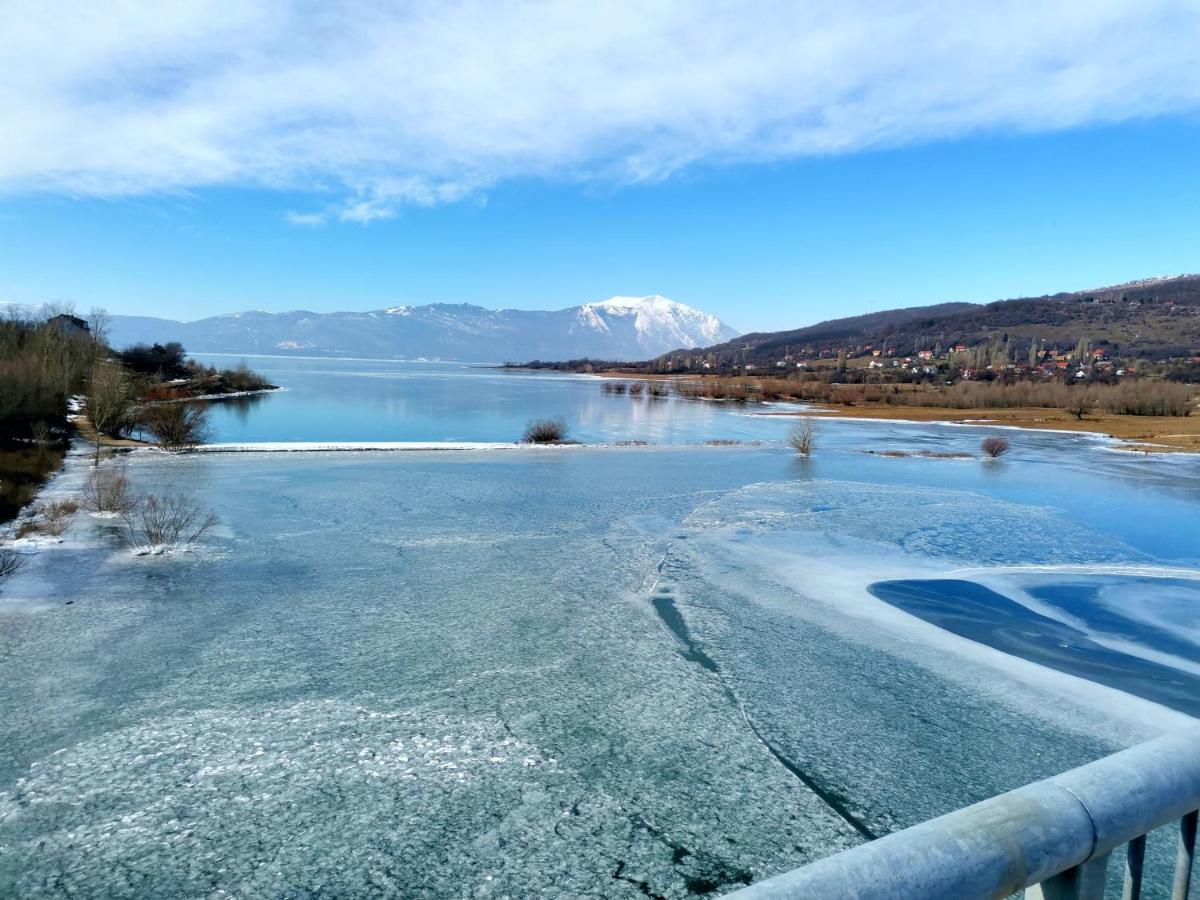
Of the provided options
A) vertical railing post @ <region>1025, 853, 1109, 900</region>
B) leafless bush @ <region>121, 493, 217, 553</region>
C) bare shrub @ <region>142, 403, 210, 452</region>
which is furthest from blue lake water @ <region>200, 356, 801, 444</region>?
vertical railing post @ <region>1025, 853, 1109, 900</region>

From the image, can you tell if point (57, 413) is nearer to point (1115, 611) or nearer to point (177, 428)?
point (177, 428)

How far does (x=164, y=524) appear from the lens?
13.0 metres

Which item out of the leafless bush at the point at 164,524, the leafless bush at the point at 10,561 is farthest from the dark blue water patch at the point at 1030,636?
the leafless bush at the point at 10,561

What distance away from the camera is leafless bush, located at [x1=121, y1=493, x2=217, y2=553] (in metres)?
12.6

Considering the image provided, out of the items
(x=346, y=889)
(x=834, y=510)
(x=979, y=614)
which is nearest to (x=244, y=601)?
(x=346, y=889)

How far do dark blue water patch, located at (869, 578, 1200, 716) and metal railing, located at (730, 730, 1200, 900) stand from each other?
7198 millimetres

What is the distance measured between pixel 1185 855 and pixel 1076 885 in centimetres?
30

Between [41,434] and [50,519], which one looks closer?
[50,519]

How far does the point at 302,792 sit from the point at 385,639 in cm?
313

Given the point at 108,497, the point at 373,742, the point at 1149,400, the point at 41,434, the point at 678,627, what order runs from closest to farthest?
the point at 373,742 → the point at 678,627 → the point at 108,497 → the point at 41,434 → the point at 1149,400

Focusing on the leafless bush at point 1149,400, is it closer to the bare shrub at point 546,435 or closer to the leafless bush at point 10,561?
the bare shrub at point 546,435

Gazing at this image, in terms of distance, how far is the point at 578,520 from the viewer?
15.6 metres

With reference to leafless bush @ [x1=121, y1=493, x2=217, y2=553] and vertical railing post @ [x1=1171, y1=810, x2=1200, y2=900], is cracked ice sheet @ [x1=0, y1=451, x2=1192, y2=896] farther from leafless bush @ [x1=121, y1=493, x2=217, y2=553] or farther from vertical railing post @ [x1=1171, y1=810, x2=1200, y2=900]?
vertical railing post @ [x1=1171, y1=810, x2=1200, y2=900]

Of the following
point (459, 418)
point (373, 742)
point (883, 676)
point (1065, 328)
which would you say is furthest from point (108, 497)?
point (1065, 328)
